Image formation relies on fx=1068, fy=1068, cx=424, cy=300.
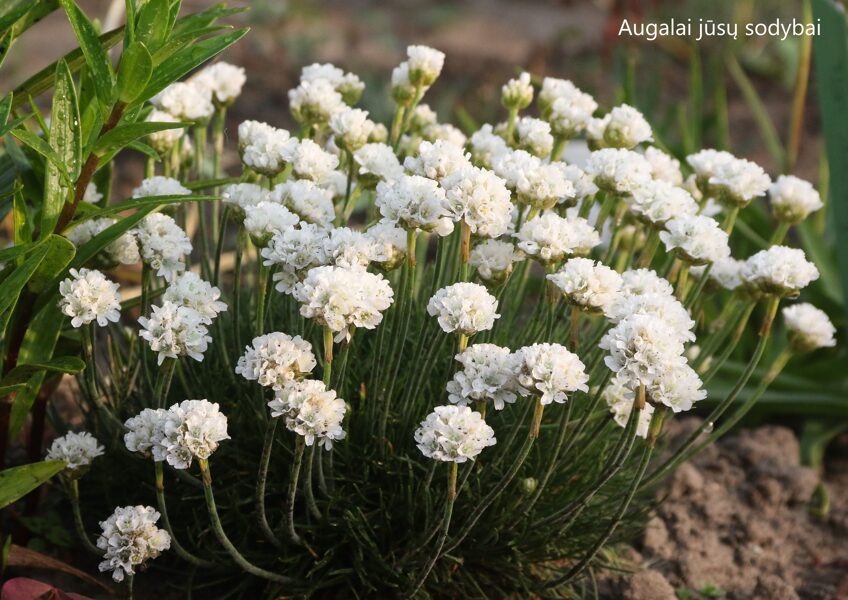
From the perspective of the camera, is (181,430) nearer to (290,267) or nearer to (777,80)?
(290,267)

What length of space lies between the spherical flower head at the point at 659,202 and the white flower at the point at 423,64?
1.38 ft

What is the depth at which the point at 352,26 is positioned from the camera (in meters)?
5.66

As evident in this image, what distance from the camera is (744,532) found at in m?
2.21

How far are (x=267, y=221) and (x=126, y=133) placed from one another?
0.81 ft

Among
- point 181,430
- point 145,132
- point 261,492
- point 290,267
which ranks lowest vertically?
point 261,492

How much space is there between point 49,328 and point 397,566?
0.65 m

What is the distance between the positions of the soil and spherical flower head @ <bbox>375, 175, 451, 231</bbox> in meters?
0.85

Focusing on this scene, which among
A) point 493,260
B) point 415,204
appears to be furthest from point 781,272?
point 415,204

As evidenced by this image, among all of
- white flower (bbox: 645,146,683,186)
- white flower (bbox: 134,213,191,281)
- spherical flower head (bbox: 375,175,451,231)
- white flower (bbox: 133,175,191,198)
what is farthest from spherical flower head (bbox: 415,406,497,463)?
white flower (bbox: 645,146,683,186)

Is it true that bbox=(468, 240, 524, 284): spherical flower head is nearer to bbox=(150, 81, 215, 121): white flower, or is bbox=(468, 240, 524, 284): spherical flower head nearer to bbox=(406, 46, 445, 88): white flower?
bbox=(406, 46, 445, 88): white flower

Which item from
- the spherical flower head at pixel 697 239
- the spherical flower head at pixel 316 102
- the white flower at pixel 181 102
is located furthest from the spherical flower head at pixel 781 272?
the white flower at pixel 181 102

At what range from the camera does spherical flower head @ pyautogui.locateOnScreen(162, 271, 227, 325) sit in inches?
57.1

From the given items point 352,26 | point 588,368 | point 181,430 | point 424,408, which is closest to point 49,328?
point 181,430

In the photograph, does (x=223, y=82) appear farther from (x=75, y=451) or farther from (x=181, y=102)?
(x=75, y=451)
